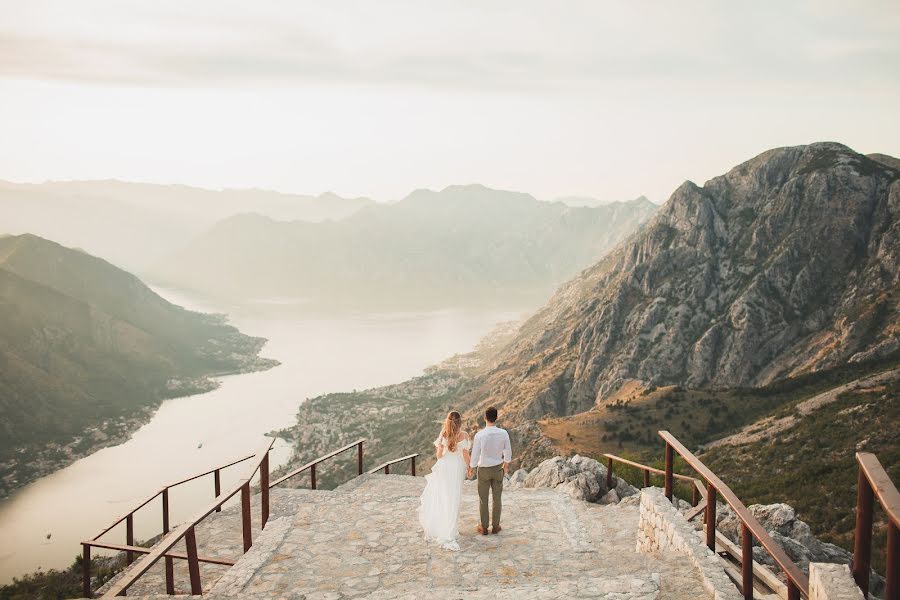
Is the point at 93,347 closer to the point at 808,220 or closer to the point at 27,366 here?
the point at 27,366

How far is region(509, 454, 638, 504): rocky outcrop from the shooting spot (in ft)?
44.8

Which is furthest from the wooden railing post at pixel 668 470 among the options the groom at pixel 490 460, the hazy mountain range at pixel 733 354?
the hazy mountain range at pixel 733 354

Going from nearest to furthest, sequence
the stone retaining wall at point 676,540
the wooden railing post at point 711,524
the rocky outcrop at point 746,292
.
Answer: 1. the stone retaining wall at point 676,540
2. the wooden railing post at point 711,524
3. the rocky outcrop at point 746,292

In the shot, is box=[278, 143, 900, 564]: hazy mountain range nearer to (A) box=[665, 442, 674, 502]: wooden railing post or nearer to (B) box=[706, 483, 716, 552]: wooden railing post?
(A) box=[665, 442, 674, 502]: wooden railing post

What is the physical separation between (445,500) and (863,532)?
518 cm

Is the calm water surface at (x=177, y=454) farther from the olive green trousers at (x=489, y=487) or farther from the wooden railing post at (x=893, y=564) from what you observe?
the wooden railing post at (x=893, y=564)

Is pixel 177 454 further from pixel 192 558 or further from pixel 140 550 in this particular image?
pixel 192 558

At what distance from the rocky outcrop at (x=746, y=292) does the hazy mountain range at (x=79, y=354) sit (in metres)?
53.4

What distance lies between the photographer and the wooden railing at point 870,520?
4059mm

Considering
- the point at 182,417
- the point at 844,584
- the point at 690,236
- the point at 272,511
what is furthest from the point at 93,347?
the point at 844,584

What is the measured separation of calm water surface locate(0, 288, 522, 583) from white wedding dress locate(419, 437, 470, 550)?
140 inches

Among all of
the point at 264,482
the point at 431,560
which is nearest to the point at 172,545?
the point at 264,482

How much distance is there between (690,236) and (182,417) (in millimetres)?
76504

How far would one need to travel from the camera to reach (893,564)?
414 centimetres
